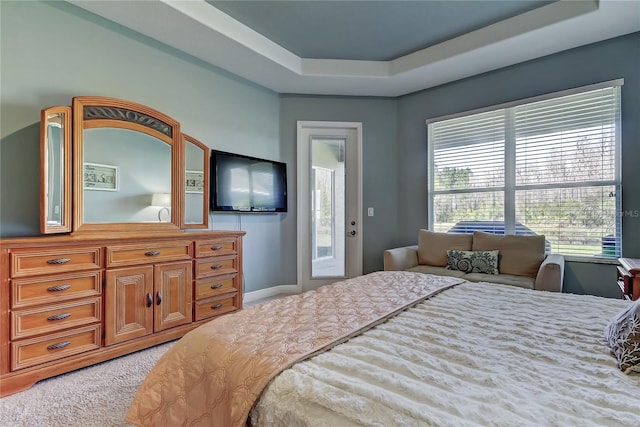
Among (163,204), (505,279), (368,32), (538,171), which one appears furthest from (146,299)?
(538,171)

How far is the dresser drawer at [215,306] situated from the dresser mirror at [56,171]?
116cm

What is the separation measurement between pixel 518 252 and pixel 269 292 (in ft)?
9.42

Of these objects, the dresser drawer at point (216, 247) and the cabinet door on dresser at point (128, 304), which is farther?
the dresser drawer at point (216, 247)

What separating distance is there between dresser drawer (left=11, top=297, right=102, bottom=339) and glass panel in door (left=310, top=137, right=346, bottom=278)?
2738mm

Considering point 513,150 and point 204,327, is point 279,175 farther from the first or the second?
point 204,327

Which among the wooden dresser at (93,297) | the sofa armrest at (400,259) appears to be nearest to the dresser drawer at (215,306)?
the wooden dresser at (93,297)

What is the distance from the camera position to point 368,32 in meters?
3.34

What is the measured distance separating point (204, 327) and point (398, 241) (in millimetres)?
3596

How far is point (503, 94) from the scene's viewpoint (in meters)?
3.72

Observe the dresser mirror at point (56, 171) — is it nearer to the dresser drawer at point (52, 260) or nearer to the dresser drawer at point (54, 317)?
the dresser drawer at point (52, 260)

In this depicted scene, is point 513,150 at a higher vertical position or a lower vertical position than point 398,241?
higher

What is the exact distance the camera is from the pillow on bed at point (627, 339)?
948 mm

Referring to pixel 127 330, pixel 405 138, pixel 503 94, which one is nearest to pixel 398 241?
pixel 405 138

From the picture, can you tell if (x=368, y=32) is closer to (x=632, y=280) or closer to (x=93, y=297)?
(x=632, y=280)
